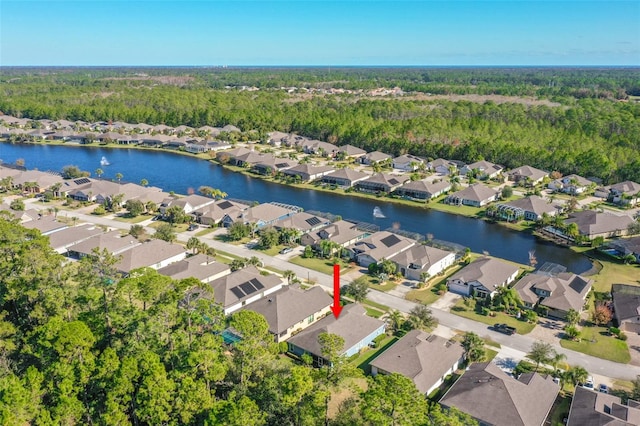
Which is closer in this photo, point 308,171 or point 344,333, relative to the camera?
point 344,333

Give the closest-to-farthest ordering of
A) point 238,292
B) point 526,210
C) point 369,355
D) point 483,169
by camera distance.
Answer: point 369,355, point 238,292, point 526,210, point 483,169

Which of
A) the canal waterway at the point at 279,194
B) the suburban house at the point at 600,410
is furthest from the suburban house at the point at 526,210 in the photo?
the suburban house at the point at 600,410

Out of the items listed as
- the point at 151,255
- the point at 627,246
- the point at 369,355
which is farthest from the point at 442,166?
the point at 369,355

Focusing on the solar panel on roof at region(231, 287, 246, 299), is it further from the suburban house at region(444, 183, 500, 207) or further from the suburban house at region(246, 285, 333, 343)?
the suburban house at region(444, 183, 500, 207)

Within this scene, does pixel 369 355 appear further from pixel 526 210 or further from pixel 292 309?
pixel 526 210

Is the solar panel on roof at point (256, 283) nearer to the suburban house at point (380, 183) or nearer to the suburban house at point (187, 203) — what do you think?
the suburban house at point (187, 203)

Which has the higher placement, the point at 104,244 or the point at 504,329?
the point at 104,244

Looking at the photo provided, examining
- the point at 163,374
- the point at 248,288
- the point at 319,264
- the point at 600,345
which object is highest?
the point at 163,374

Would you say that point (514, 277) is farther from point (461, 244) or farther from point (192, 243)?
point (192, 243)
